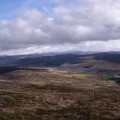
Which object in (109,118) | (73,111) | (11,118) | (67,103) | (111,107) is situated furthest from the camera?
(67,103)

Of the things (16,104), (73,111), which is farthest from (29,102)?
(73,111)

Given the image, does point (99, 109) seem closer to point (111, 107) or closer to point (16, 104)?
point (111, 107)

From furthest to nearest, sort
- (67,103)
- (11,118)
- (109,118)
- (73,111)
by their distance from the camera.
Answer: (67,103) < (73,111) < (109,118) < (11,118)

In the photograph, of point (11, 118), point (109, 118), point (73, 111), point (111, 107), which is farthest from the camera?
point (111, 107)

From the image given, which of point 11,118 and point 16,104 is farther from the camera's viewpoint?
point 16,104

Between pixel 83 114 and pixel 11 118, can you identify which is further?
pixel 83 114

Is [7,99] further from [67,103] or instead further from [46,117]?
[46,117]

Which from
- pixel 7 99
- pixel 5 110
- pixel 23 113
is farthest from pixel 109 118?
pixel 7 99

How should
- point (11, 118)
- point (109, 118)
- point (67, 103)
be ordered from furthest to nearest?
point (67, 103)
point (109, 118)
point (11, 118)
